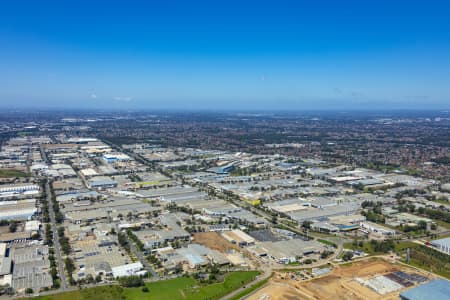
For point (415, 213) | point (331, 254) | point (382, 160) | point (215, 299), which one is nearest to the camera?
point (215, 299)

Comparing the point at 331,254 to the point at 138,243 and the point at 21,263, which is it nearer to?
the point at 138,243

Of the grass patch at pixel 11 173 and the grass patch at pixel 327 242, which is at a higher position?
the grass patch at pixel 11 173

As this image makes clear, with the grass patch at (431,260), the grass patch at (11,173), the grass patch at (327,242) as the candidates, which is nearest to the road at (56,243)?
the grass patch at (11,173)

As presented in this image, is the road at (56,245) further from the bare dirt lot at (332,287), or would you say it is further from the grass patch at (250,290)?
the bare dirt lot at (332,287)

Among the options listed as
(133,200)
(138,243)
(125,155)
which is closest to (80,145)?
(125,155)

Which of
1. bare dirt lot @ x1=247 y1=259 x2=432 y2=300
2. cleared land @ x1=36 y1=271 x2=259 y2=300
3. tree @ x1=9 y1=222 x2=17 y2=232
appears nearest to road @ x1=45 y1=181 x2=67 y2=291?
cleared land @ x1=36 y1=271 x2=259 y2=300

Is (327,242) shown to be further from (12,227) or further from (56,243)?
(12,227)
